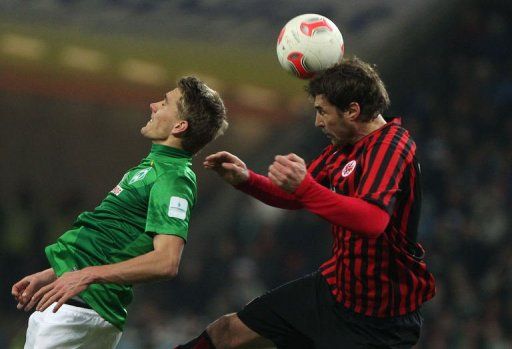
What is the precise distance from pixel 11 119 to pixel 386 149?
7.40m

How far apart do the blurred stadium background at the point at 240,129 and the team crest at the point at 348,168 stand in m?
5.49

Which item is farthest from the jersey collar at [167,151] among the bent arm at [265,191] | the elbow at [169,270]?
the elbow at [169,270]

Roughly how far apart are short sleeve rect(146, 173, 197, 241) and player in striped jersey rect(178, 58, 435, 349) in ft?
0.86

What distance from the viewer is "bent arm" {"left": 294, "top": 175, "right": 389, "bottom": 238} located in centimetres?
344

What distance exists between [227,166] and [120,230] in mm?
573

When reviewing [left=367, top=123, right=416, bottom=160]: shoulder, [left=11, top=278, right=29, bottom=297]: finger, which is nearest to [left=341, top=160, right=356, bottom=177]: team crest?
[left=367, top=123, right=416, bottom=160]: shoulder

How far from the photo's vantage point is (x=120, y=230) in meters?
3.87

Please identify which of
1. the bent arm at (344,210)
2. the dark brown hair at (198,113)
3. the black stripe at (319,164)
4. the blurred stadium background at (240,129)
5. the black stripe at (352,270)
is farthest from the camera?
the blurred stadium background at (240,129)

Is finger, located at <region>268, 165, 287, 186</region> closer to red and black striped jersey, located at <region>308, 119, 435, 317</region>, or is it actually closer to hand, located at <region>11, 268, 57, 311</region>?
red and black striped jersey, located at <region>308, 119, 435, 317</region>

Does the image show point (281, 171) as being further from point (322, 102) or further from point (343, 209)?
point (322, 102)

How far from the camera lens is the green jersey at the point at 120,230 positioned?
3814 mm

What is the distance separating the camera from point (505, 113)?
35.6 ft

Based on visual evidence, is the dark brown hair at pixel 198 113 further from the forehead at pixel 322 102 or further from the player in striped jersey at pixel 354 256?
the forehead at pixel 322 102

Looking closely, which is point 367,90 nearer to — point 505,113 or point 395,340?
point 395,340
